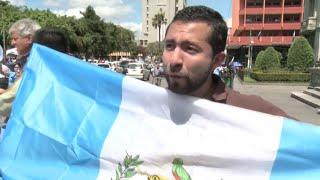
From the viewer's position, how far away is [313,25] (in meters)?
57.5

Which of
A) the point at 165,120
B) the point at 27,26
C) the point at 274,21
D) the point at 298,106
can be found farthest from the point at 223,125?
the point at 274,21

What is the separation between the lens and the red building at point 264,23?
94062 mm

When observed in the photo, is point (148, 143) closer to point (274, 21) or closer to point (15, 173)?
point (15, 173)

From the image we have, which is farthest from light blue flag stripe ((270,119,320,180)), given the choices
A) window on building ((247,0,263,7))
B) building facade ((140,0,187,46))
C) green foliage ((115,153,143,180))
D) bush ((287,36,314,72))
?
building facade ((140,0,187,46))

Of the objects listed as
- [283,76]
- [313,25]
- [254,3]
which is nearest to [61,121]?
[283,76]

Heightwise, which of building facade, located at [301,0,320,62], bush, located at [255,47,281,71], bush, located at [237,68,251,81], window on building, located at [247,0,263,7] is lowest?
bush, located at [237,68,251,81]

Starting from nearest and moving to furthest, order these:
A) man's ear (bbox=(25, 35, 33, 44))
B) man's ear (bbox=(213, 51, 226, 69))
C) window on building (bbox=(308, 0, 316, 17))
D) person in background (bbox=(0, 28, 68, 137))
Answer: man's ear (bbox=(213, 51, 226, 69)) < person in background (bbox=(0, 28, 68, 137)) < man's ear (bbox=(25, 35, 33, 44)) < window on building (bbox=(308, 0, 316, 17))

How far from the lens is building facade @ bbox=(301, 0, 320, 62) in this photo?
5422cm

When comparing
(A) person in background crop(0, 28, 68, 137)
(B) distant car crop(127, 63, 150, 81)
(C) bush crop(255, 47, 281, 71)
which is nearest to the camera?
(A) person in background crop(0, 28, 68, 137)

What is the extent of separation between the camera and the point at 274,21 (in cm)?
9662

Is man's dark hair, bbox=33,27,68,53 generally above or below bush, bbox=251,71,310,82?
above

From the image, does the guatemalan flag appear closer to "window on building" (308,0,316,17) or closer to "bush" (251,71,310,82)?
"bush" (251,71,310,82)

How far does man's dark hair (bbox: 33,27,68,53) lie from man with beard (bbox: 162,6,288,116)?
1.35 m

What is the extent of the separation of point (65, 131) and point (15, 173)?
360mm
